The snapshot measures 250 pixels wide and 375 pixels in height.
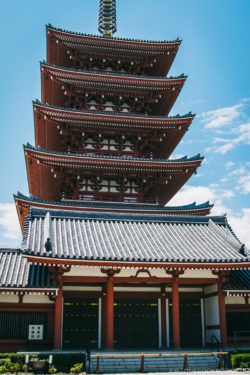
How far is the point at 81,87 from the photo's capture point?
94.7 feet

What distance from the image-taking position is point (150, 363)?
17438 millimetres

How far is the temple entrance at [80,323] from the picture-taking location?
2047cm

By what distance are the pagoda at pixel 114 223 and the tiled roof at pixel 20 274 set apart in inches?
3.3

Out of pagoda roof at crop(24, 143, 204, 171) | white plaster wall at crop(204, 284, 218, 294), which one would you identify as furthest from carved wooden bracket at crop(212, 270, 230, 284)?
pagoda roof at crop(24, 143, 204, 171)

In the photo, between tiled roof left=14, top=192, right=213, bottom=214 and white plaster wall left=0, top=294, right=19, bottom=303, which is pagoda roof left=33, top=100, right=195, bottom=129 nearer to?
tiled roof left=14, top=192, right=213, bottom=214

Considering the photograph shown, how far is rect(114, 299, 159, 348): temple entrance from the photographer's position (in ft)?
69.2

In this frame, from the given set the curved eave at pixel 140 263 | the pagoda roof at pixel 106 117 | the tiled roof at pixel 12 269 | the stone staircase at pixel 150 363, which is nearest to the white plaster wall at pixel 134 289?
the curved eave at pixel 140 263

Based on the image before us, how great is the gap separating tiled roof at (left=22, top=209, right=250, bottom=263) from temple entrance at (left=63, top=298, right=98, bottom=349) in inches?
121

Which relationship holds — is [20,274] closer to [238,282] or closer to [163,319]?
[163,319]

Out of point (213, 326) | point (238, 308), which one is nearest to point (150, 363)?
point (213, 326)

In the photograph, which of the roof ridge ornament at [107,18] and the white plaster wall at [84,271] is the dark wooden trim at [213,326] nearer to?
the white plaster wall at [84,271]

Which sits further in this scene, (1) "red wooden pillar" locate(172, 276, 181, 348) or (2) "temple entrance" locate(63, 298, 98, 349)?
(2) "temple entrance" locate(63, 298, 98, 349)

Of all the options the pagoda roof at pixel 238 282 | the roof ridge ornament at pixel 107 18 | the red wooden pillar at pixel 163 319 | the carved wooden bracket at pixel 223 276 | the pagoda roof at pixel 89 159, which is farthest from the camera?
the roof ridge ornament at pixel 107 18

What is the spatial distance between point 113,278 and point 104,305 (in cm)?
202
